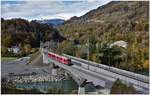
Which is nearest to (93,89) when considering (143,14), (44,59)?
(44,59)

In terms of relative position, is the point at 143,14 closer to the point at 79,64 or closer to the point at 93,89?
the point at 79,64

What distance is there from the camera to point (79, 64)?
21359mm

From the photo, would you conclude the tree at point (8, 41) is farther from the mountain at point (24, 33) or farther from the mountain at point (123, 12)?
the mountain at point (123, 12)

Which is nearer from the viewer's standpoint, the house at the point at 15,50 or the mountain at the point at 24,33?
the house at the point at 15,50

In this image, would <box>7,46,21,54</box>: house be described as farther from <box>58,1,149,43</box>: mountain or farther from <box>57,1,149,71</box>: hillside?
<box>58,1,149,43</box>: mountain

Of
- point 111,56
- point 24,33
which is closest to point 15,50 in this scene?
point 24,33

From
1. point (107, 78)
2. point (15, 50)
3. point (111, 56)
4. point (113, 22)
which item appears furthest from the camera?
point (113, 22)

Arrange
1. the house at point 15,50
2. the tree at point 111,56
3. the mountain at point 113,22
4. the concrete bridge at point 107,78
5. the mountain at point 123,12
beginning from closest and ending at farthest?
the concrete bridge at point 107,78
the tree at point 111,56
the house at point 15,50
the mountain at point 113,22
the mountain at point 123,12

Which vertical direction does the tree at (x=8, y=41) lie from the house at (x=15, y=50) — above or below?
above

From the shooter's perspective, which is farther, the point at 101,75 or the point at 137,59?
the point at 137,59

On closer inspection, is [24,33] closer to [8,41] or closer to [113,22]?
[8,41]

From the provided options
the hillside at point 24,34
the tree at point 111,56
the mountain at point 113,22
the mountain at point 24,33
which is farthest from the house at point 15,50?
the tree at point 111,56

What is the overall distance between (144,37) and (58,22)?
46865 millimetres

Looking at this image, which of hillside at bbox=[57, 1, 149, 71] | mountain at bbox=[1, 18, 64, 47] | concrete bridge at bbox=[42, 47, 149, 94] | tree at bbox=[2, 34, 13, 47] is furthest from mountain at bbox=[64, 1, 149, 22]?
concrete bridge at bbox=[42, 47, 149, 94]
